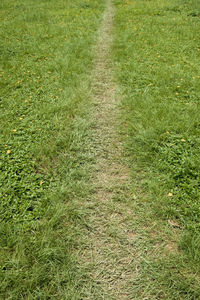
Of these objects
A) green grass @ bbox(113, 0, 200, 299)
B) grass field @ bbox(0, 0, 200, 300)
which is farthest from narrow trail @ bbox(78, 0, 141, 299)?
green grass @ bbox(113, 0, 200, 299)

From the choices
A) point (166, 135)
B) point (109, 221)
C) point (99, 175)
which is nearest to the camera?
point (109, 221)

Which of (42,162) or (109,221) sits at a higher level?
(42,162)

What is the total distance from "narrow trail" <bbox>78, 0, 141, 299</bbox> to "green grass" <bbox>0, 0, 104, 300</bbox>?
161mm

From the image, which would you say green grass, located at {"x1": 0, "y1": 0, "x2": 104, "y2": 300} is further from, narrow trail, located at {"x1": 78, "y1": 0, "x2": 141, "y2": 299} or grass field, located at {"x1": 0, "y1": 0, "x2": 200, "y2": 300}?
narrow trail, located at {"x1": 78, "y1": 0, "x2": 141, "y2": 299}

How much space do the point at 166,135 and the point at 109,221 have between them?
169 cm

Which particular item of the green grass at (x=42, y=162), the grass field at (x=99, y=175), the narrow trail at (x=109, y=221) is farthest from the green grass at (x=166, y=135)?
the green grass at (x=42, y=162)

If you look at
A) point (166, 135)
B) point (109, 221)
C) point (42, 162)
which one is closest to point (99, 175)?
point (109, 221)

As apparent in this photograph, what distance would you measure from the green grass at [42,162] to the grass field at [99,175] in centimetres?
1

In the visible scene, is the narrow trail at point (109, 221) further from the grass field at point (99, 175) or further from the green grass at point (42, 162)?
the green grass at point (42, 162)

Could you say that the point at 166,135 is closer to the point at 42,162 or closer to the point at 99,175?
the point at 99,175

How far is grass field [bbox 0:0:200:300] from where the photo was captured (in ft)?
6.20

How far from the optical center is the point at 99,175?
2863 mm

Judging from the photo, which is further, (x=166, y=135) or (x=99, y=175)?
(x=166, y=135)

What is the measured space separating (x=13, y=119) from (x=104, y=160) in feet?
6.20
